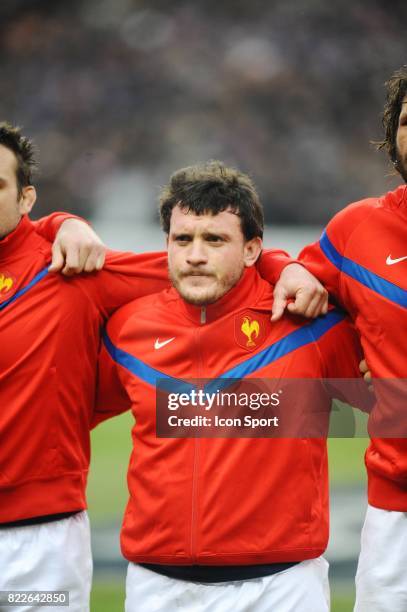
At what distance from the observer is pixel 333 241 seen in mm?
2287

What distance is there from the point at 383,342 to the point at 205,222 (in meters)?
0.52

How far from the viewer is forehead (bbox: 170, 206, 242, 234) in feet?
7.16

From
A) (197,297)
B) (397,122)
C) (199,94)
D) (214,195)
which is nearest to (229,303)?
(197,297)

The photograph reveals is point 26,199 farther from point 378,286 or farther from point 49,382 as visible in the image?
point 378,286

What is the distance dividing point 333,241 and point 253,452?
59cm

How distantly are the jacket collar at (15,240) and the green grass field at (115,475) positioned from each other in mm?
1867

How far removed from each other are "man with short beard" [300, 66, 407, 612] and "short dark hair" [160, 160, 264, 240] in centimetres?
23

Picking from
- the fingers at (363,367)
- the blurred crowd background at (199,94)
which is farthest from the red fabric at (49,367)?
the blurred crowd background at (199,94)

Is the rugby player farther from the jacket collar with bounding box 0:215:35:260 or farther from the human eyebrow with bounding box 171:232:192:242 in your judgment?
the human eyebrow with bounding box 171:232:192:242

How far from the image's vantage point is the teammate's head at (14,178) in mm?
2428

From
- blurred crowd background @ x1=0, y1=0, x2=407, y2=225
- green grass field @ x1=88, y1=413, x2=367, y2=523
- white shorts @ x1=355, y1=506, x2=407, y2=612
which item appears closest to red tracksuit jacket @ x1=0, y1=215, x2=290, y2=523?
white shorts @ x1=355, y1=506, x2=407, y2=612

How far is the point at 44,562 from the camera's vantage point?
2303 mm

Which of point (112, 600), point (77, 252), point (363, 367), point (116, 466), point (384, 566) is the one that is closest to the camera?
point (384, 566)

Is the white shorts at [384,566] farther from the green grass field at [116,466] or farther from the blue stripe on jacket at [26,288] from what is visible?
the green grass field at [116,466]
